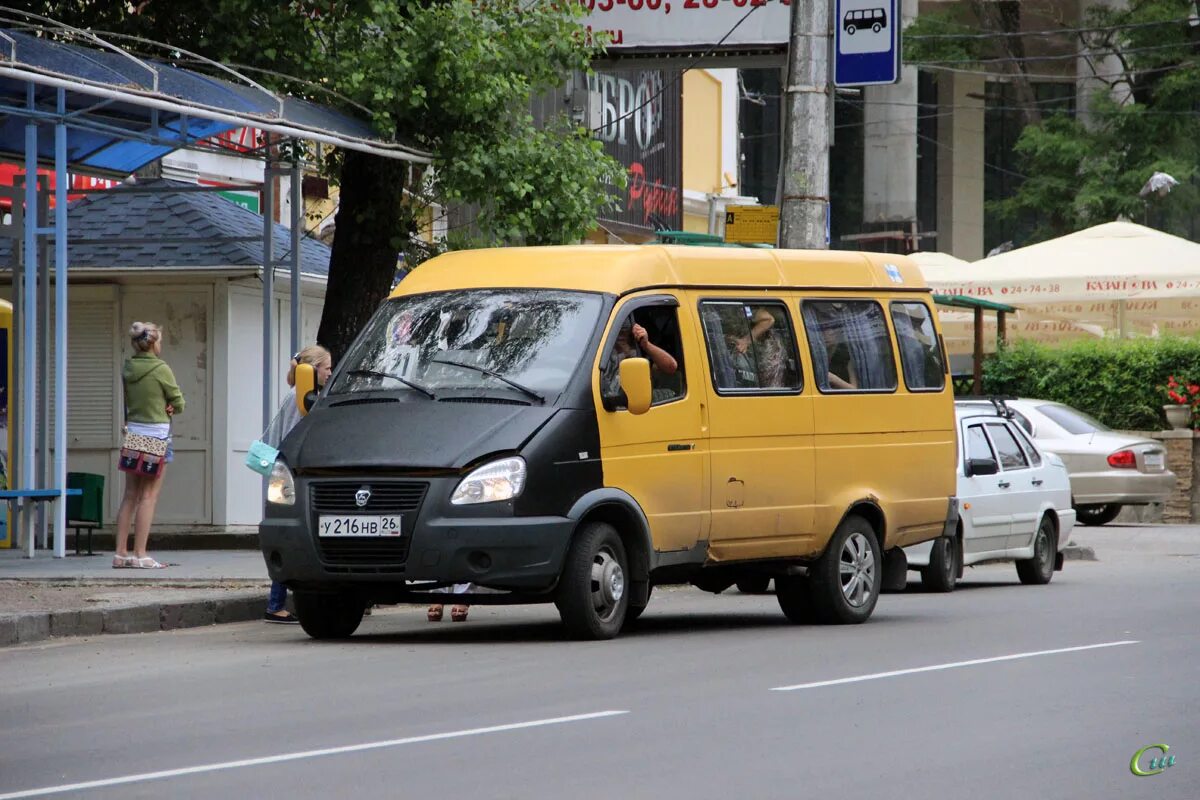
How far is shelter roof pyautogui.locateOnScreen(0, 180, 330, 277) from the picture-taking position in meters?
19.6

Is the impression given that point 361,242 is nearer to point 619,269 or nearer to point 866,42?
point 866,42

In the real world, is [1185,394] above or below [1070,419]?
above

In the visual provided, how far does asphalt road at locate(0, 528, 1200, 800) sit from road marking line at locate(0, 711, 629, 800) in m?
0.02

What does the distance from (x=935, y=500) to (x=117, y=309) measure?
29.9 feet

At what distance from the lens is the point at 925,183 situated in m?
60.0

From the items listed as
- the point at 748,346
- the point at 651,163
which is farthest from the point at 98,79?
the point at 651,163

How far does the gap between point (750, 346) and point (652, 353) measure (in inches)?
38.3

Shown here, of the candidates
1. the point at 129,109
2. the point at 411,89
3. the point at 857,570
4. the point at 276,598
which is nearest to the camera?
the point at 276,598

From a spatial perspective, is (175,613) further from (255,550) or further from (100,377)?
(100,377)

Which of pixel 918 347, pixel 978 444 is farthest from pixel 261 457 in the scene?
pixel 978 444

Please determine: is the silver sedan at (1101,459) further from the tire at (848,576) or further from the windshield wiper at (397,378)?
the windshield wiper at (397,378)

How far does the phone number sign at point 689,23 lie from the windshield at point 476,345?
9.57 metres

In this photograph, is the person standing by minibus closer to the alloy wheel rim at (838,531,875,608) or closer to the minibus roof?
the minibus roof

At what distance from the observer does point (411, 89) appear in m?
17.0
